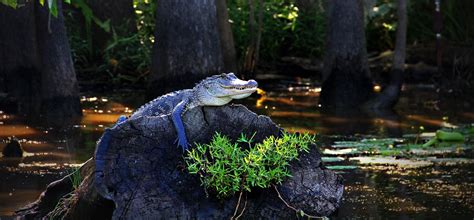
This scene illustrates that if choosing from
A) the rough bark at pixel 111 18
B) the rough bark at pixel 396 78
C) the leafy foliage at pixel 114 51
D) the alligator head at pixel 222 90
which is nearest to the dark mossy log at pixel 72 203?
the alligator head at pixel 222 90

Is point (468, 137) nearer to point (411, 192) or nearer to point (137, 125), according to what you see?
point (411, 192)

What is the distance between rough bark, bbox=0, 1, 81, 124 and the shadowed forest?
25 millimetres

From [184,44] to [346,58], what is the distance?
3168 millimetres

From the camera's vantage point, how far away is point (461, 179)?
12156 mm

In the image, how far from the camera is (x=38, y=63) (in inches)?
802

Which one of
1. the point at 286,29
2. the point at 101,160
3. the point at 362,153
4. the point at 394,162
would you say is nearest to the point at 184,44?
the point at 362,153

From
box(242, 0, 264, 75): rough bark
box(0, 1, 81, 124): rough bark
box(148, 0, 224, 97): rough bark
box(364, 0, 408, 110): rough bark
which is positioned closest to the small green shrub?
box(0, 1, 81, 124): rough bark

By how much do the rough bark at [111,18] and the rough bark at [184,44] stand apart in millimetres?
5314

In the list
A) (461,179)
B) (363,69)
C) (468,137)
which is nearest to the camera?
Result: (461,179)

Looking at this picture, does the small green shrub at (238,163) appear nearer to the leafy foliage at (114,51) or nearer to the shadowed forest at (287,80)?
the shadowed forest at (287,80)

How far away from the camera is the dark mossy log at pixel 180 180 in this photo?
8.45 meters

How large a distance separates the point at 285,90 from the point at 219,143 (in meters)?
15.6

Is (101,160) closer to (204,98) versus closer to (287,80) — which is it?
(204,98)

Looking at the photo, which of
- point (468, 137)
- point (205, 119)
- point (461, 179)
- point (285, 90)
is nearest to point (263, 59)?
point (285, 90)
